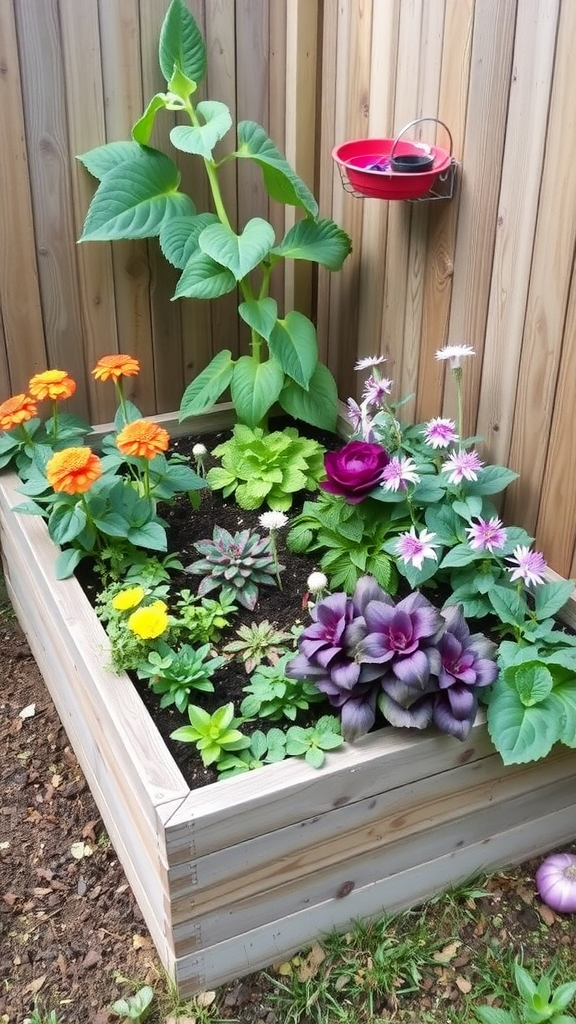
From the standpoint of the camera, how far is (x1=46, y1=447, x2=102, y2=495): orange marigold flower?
1.86m

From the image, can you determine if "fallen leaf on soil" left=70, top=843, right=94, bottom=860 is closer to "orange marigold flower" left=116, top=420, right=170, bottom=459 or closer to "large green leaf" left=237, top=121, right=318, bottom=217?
"orange marigold flower" left=116, top=420, right=170, bottom=459

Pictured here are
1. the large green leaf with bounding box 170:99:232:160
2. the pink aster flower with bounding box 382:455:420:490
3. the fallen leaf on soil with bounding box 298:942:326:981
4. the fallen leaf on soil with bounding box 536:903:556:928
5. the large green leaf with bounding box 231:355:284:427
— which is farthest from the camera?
the large green leaf with bounding box 231:355:284:427

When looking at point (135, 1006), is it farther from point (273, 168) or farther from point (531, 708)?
point (273, 168)

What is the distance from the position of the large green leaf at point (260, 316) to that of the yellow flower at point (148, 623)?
872 mm

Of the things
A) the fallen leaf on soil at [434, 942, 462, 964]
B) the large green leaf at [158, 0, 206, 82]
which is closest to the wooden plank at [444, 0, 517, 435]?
the large green leaf at [158, 0, 206, 82]

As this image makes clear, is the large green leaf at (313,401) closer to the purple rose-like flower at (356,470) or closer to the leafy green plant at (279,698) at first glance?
the purple rose-like flower at (356,470)

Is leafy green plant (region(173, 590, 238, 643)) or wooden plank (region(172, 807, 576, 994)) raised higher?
leafy green plant (region(173, 590, 238, 643))

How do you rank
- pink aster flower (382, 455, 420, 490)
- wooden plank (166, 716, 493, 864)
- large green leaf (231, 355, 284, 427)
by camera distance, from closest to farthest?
wooden plank (166, 716, 493, 864) < pink aster flower (382, 455, 420, 490) < large green leaf (231, 355, 284, 427)

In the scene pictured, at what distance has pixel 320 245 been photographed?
239 centimetres

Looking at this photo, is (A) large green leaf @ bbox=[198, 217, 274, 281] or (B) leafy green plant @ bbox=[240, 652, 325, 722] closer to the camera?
(B) leafy green plant @ bbox=[240, 652, 325, 722]

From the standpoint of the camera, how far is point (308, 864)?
159 centimetres

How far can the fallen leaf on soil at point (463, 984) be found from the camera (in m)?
1.64

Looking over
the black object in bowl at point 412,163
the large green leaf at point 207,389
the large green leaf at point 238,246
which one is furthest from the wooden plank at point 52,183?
the black object in bowl at point 412,163

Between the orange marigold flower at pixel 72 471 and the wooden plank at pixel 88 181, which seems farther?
the wooden plank at pixel 88 181
